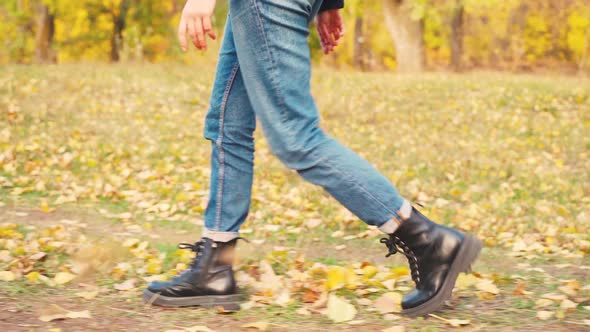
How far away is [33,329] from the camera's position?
7.98 ft

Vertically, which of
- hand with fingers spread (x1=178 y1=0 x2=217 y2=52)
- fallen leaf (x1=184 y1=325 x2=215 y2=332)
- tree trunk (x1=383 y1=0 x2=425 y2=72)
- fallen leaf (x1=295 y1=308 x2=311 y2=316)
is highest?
tree trunk (x1=383 y1=0 x2=425 y2=72)

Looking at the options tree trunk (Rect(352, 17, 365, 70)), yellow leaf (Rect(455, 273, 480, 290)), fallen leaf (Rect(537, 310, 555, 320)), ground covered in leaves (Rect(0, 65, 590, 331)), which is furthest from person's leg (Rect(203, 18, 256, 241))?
tree trunk (Rect(352, 17, 365, 70))

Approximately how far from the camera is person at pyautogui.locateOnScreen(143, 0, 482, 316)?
2.33 m

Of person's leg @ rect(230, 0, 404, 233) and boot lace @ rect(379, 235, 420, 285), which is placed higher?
person's leg @ rect(230, 0, 404, 233)

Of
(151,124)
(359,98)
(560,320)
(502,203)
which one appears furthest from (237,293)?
(359,98)

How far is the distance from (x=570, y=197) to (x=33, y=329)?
431cm

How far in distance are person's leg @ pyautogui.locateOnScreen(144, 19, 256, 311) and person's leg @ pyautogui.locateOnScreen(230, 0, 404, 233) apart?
0.30m

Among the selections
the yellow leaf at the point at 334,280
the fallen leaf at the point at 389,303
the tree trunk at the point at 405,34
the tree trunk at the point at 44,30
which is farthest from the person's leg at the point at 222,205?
the tree trunk at the point at 44,30

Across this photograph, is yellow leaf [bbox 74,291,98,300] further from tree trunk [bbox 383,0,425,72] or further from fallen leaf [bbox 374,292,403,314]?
tree trunk [bbox 383,0,425,72]

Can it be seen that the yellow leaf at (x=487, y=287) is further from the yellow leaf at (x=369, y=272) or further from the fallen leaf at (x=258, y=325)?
the fallen leaf at (x=258, y=325)

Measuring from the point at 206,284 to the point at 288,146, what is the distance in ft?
2.29

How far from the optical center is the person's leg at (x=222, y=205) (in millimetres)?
2686

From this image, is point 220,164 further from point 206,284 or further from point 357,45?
point 357,45

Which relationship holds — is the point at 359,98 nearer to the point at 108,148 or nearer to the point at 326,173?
the point at 108,148
